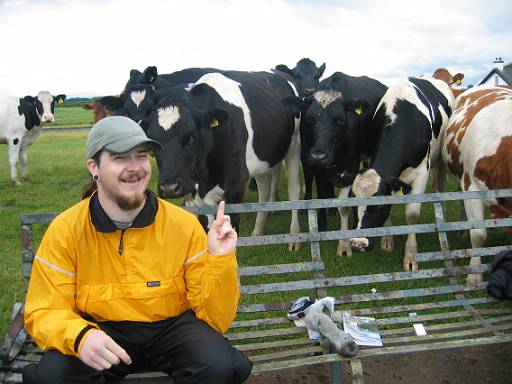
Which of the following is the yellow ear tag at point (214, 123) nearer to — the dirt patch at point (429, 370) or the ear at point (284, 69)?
the dirt patch at point (429, 370)

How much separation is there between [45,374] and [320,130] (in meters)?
4.36

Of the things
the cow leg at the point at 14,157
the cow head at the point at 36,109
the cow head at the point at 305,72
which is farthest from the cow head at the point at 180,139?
the cow head at the point at 36,109

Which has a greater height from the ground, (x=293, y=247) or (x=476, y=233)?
(x=476, y=233)

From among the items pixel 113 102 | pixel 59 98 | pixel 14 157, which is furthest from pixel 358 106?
pixel 59 98

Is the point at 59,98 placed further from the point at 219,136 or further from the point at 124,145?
the point at 124,145

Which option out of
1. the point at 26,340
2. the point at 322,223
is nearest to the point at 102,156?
the point at 26,340

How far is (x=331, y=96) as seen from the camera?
6.29m

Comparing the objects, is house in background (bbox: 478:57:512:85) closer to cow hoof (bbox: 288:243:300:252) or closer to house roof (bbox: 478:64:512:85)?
house roof (bbox: 478:64:512:85)

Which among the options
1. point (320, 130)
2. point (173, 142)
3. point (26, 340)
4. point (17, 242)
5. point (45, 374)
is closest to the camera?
point (45, 374)

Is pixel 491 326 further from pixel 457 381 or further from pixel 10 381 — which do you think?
pixel 10 381

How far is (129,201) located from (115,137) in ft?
1.05

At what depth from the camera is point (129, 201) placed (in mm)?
2604

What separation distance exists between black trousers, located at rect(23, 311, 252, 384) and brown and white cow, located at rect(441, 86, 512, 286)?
283 cm

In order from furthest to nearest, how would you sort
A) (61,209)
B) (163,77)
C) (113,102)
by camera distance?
(61,209)
(163,77)
(113,102)
